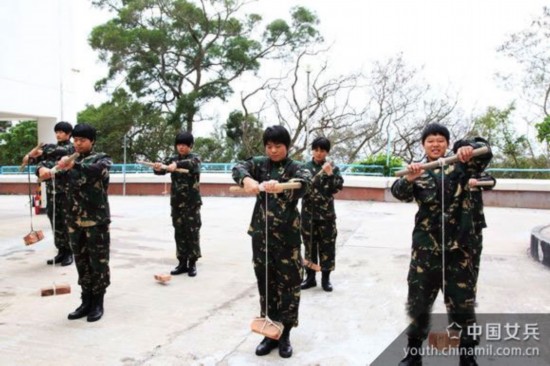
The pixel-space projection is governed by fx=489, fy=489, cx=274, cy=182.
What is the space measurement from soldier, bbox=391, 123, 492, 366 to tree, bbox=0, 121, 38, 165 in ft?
72.0

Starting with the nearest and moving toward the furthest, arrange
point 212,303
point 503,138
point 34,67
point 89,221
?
point 89,221, point 212,303, point 34,67, point 503,138

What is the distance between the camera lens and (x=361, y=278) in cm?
542

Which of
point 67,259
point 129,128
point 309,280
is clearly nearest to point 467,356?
point 309,280

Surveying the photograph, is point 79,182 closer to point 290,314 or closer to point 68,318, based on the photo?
point 68,318

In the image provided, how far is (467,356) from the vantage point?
2986mm

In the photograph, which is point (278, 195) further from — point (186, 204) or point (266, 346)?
point (186, 204)

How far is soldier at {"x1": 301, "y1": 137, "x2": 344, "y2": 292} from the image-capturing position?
15.7ft

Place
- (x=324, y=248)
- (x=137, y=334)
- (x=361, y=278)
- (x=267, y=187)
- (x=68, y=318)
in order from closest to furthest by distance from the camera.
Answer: (x=267, y=187)
(x=137, y=334)
(x=68, y=318)
(x=324, y=248)
(x=361, y=278)

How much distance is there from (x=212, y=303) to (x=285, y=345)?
1333 millimetres

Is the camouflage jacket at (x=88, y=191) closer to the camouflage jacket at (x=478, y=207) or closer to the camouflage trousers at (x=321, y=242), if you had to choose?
the camouflage trousers at (x=321, y=242)

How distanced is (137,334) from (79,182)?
128cm

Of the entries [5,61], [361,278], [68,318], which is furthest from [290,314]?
[5,61]

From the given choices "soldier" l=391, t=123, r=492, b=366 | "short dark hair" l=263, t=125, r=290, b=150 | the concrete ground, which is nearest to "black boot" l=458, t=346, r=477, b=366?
"soldier" l=391, t=123, r=492, b=366

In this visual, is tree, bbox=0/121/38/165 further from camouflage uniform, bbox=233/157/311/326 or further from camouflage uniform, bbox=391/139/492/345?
camouflage uniform, bbox=391/139/492/345
